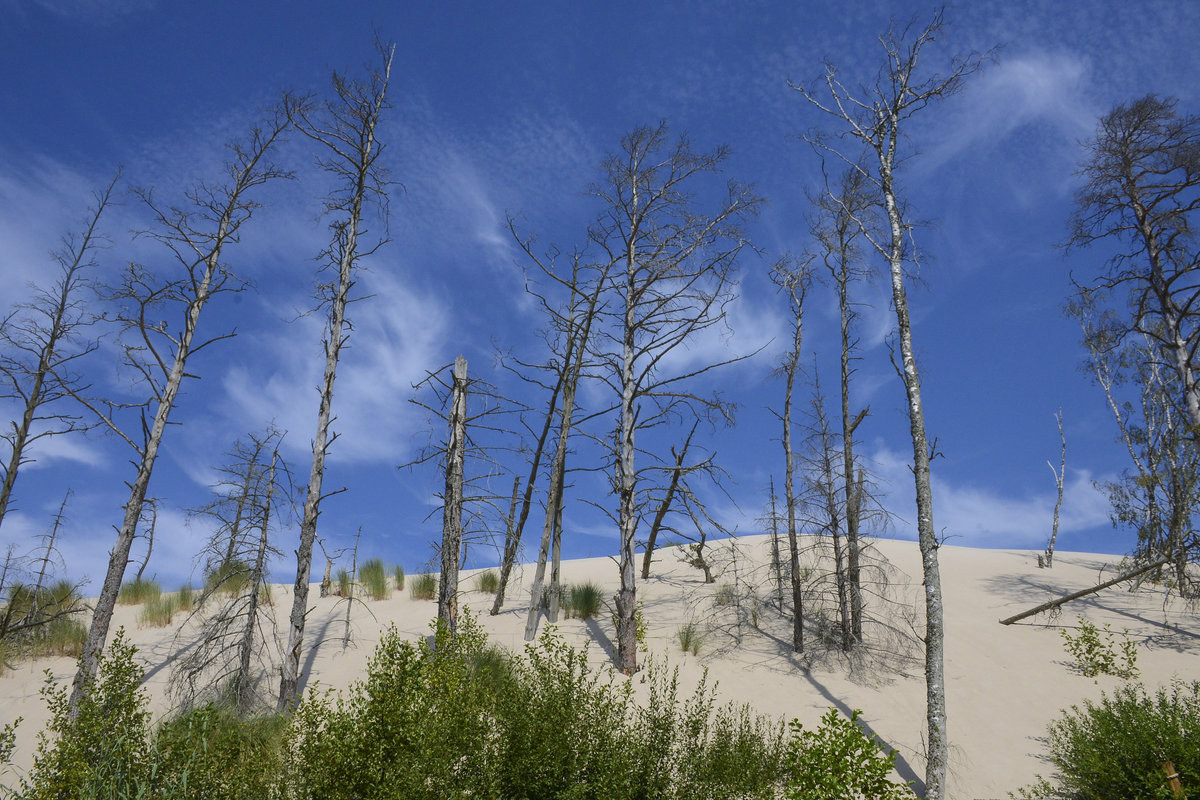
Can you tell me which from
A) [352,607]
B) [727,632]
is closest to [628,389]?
[727,632]

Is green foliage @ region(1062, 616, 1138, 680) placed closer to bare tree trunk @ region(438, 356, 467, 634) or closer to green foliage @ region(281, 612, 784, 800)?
green foliage @ region(281, 612, 784, 800)

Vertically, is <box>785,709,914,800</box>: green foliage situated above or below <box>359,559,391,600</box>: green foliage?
below

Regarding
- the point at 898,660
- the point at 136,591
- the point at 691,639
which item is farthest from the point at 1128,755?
the point at 136,591

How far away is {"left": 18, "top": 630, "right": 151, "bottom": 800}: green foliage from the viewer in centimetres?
540

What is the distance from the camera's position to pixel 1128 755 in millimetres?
8078

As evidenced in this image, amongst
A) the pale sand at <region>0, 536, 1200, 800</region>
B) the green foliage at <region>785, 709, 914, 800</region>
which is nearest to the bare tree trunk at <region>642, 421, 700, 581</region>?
the pale sand at <region>0, 536, 1200, 800</region>

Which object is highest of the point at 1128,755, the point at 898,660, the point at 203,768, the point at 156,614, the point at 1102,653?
the point at 156,614

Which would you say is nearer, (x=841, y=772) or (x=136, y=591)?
(x=841, y=772)

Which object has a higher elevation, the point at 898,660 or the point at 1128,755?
the point at 898,660

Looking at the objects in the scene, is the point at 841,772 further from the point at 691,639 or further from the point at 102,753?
the point at 691,639

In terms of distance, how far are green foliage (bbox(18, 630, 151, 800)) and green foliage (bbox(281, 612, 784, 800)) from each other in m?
1.24

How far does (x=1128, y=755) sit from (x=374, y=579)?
53.0ft

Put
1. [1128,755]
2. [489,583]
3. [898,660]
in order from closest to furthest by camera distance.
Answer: [1128,755] → [898,660] → [489,583]

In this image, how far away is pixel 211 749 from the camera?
21.2 ft
